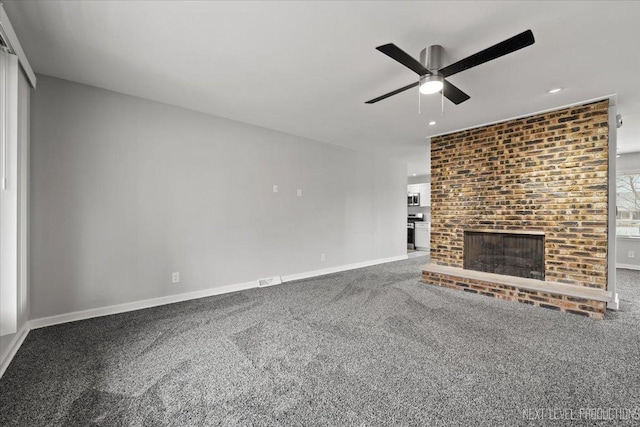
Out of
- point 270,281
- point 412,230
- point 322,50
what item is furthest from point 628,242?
point 322,50

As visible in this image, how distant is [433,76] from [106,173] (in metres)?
3.41

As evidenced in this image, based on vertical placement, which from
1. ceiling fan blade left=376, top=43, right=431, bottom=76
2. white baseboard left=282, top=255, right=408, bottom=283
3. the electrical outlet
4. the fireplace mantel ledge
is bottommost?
white baseboard left=282, top=255, right=408, bottom=283

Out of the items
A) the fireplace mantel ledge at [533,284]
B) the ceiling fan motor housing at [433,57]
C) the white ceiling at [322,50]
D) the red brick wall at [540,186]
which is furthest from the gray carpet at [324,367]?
the white ceiling at [322,50]

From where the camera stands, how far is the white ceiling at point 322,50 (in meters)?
1.83

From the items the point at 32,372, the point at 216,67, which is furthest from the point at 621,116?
the point at 32,372

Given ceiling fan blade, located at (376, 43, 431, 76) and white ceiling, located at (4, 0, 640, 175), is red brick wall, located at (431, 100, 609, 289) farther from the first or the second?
ceiling fan blade, located at (376, 43, 431, 76)

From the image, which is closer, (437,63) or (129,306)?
(437,63)

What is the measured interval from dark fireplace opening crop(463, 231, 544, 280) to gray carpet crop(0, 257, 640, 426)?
0.57m

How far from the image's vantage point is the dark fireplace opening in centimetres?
358

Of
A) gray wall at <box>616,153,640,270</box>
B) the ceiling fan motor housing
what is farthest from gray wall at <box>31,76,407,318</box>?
gray wall at <box>616,153,640,270</box>

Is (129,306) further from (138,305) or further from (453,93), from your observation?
(453,93)

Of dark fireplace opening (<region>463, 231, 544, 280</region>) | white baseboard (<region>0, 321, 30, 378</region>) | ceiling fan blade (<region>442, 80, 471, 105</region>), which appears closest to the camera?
white baseboard (<region>0, 321, 30, 378</region>)

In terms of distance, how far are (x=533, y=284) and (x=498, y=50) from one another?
2.91 metres

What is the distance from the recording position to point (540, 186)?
11.5ft
